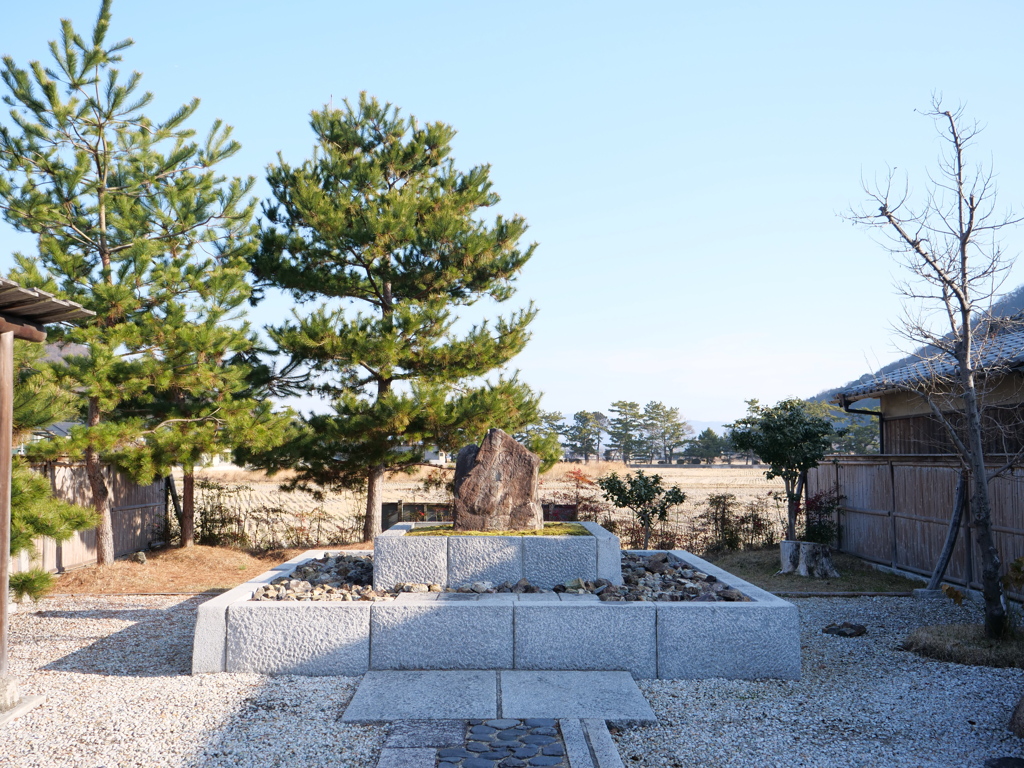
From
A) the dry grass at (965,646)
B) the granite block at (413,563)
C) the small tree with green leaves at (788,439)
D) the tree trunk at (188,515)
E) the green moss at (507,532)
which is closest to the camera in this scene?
the dry grass at (965,646)

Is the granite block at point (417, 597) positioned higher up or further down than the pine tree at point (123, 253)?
further down

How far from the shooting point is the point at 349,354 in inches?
498

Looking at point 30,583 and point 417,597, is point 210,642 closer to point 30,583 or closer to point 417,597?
point 417,597

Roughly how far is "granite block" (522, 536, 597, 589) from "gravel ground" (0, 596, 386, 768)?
2.03m

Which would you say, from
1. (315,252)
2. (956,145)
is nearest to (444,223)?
(315,252)

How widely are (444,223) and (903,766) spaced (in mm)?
9892

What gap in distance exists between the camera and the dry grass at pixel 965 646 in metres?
6.32

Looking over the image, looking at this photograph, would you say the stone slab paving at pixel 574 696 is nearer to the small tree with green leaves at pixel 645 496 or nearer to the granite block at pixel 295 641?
the granite block at pixel 295 641

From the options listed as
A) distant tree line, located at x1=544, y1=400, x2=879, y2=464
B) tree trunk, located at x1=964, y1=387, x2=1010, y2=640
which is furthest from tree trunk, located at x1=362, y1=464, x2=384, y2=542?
distant tree line, located at x1=544, y1=400, x2=879, y2=464

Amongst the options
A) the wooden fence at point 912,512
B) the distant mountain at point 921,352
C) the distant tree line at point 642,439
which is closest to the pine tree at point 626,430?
the distant tree line at point 642,439

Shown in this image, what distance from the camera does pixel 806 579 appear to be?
10.9 meters

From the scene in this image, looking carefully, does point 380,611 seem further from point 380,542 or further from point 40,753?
point 40,753

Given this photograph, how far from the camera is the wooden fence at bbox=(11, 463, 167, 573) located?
1097 centimetres

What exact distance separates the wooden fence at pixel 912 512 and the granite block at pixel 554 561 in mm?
4910
